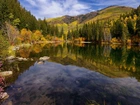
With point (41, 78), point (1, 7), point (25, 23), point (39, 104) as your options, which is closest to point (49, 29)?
point (25, 23)

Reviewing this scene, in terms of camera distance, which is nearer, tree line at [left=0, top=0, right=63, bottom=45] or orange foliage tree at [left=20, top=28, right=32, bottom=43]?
tree line at [left=0, top=0, right=63, bottom=45]

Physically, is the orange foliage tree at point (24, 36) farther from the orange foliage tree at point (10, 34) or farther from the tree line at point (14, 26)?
the orange foliage tree at point (10, 34)

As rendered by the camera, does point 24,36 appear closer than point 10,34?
No

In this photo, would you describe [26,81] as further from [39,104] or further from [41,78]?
[39,104]

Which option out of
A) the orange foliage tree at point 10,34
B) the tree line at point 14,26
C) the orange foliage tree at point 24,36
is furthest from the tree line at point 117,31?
the orange foliage tree at point 10,34

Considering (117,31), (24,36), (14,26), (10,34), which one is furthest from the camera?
(117,31)

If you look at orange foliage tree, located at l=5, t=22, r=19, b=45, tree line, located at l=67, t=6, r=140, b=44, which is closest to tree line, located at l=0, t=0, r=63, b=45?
orange foliage tree, located at l=5, t=22, r=19, b=45

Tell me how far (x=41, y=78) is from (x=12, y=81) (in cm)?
436

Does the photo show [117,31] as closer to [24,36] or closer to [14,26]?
[24,36]

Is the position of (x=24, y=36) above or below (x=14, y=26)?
below

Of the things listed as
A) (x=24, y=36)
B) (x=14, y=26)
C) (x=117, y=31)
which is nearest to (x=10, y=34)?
(x=14, y=26)

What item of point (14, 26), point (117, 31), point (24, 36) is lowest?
point (24, 36)

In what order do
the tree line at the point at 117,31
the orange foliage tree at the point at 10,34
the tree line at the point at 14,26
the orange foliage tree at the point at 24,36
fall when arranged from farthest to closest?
the tree line at the point at 117,31 < the orange foliage tree at the point at 24,36 < the tree line at the point at 14,26 < the orange foliage tree at the point at 10,34

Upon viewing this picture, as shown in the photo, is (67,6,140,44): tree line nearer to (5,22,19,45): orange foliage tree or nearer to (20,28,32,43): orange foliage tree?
(20,28,32,43): orange foliage tree
